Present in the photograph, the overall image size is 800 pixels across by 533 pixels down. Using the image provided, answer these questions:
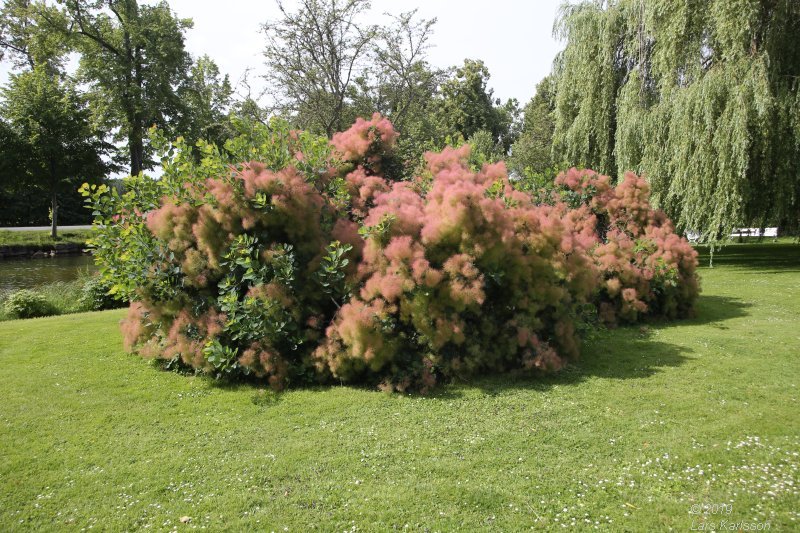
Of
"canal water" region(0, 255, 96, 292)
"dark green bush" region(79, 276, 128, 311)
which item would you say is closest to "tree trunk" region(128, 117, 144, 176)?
"canal water" region(0, 255, 96, 292)

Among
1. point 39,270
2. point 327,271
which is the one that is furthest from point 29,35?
point 327,271

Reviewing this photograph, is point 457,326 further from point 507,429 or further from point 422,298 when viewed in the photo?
point 507,429

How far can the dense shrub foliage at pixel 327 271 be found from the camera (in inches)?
221

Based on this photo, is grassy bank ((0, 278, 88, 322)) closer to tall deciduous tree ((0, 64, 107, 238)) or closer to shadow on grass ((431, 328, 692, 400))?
shadow on grass ((431, 328, 692, 400))

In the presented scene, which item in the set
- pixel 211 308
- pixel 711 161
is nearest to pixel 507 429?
pixel 211 308

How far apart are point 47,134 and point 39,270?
36.0ft

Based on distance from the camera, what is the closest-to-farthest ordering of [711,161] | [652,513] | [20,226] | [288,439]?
1. [652,513]
2. [288,439]
3. [711,161]
4. [20,226]

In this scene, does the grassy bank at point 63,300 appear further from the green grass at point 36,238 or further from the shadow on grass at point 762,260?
the shadow on grass at point 762,260

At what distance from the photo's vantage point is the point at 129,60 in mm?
29500

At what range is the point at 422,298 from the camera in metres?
5.54

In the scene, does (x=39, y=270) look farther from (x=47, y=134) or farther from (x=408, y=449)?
(x=408, y=449)

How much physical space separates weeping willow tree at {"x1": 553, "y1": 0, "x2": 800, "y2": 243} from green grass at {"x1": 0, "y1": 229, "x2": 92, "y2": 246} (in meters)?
29.1

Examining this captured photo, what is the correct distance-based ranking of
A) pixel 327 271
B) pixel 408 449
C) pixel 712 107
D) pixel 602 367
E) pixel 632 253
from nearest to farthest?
pixel 408 449
pixel 327 271
pixel 602 367
pixel 632 253
pixel 712 107

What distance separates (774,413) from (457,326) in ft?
11.1
